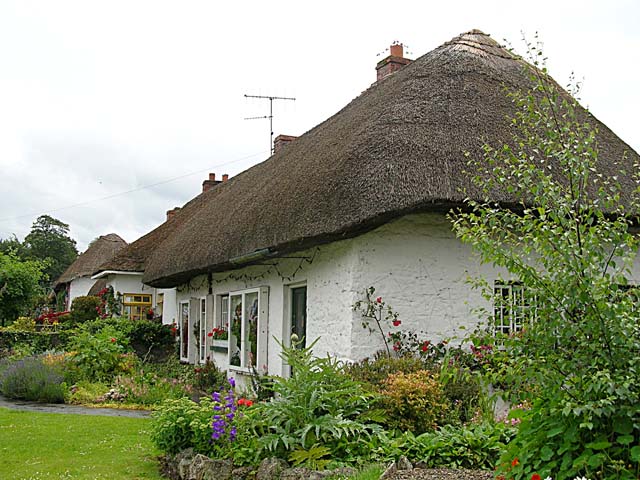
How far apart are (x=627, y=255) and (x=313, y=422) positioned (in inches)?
129

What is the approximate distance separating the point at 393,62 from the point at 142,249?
13979 mm

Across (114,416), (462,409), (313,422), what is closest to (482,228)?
(313,422)

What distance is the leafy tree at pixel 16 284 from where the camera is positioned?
949 inches

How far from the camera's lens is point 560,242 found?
181 inches

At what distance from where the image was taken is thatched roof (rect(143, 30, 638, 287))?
338 inches

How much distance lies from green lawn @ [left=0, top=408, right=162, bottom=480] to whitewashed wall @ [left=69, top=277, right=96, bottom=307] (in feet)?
87.5

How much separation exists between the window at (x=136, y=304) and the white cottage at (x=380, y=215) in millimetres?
12899

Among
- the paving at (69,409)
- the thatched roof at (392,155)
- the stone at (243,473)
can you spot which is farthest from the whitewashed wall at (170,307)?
the stone at (243,473)

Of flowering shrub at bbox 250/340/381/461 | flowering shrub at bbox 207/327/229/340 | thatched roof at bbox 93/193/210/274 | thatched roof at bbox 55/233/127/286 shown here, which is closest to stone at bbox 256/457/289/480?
flowering shrub at bbox 250/340/381/461

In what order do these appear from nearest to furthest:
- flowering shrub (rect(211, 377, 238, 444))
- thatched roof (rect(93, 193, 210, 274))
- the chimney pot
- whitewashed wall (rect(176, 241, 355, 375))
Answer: flowering shrub (rect(211, 377, 238, 444)) < whitewashed wall (rect(176, 241, 355, 375)) < the chimney pot < thatched roof (rect(93, 193, 210, 274))

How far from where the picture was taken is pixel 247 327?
12805 millimetres

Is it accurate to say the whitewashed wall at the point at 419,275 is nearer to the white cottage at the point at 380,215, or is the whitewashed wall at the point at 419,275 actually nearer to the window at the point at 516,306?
the white cottage at the point at 380,215

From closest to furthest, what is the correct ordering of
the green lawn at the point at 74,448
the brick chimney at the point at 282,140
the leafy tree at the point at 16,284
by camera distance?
the green lawn at the point at 74,448, the brick chimney at the point at 282,140, the leafy tree at the point at 16,284

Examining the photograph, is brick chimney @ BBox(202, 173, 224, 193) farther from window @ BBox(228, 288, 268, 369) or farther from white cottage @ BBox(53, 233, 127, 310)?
white cottage @ BBox(53, 233, 127, 310)
